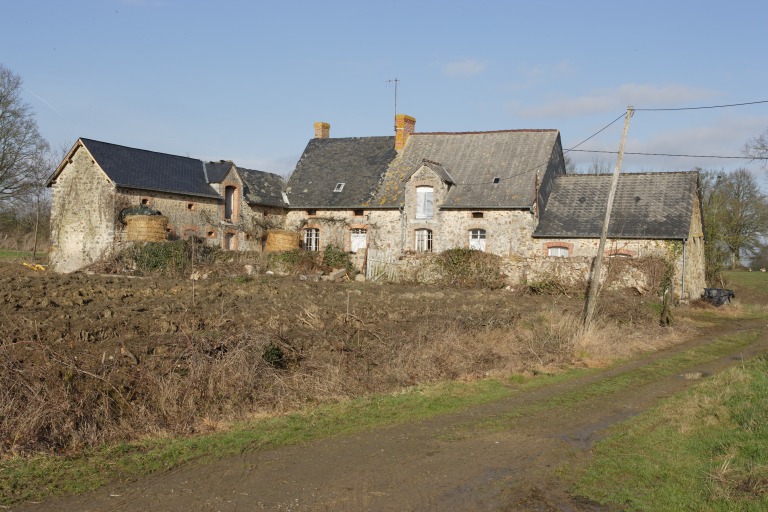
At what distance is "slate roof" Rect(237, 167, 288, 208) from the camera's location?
33278 mm

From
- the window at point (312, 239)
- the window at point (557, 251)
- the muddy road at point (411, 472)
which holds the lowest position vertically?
the muddy road at point (411, 472)

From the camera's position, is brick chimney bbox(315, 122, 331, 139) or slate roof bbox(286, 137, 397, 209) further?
brick chimney bbox(315, 122, 331, 139)

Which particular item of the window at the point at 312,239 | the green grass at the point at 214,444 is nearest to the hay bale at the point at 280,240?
the window at the point at 312,239

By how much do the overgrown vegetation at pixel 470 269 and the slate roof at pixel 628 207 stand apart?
13.9ft

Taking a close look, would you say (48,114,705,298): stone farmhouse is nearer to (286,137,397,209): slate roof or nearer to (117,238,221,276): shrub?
(286,137,397,209): slate roof

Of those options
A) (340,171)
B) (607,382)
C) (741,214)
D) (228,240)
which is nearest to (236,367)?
(607,382)

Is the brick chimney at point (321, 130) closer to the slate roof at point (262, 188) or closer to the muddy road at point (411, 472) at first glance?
the slate roof at point (262, 188)

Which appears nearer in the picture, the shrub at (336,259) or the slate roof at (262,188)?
the shrub at (336,259)

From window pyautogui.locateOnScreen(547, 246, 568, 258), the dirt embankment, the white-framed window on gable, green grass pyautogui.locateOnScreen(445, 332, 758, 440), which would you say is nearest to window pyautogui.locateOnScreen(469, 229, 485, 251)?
window pyautogui.locateOnScreen(547, 246, 568, 258)

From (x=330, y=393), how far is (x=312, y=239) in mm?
24124

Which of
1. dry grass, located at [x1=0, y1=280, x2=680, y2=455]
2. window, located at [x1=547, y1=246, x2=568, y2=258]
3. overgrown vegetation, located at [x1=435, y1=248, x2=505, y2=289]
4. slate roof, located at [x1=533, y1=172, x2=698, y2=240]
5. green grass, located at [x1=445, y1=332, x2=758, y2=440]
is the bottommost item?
green grass, located at [x1=445, y1=332, x2=758, y2=440]

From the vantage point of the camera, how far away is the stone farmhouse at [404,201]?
91.9 ft

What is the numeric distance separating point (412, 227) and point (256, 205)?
25.2 feet

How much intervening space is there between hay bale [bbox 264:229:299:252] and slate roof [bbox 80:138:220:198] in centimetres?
309
